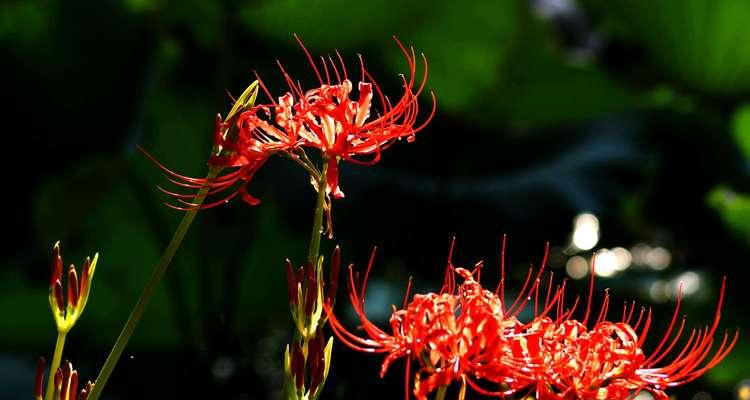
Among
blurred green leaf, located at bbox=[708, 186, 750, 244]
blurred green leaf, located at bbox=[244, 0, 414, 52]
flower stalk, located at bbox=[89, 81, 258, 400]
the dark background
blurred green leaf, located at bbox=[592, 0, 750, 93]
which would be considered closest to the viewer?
flower stalk, located at bbox=[89, 81, 258, 400]

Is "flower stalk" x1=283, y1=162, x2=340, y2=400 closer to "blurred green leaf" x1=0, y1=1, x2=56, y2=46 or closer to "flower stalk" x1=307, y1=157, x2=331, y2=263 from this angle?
"flower stalk" x1=307, y1=157, x2=331, y2=263

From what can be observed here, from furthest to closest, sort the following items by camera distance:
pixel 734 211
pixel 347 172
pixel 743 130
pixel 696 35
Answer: pixel 696 35 → pixel 743 130 → pixel 347 172 → pixel 734 211

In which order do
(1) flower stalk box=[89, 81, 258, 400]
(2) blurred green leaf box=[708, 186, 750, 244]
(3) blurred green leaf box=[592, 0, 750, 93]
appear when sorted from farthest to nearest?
(3) blurred green leaf box=[592, 0, 750, 93], (2) blurred green leaf box=[708, 186, 750, 244], (1) flower stalk box=[89, 81, 258, 400]

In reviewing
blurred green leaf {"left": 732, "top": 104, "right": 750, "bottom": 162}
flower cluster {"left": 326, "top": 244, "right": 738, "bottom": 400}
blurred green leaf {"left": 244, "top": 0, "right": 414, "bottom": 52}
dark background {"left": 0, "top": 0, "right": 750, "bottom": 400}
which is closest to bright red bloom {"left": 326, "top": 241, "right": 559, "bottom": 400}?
flower cluster {"left": 326, "top": 244, "right": 738, "bottom": 400}

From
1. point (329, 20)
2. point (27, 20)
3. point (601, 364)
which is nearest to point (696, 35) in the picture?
point (329, 20)

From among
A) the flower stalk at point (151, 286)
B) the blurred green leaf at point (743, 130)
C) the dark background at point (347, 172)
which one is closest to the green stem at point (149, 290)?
the flower stalk at point (151, 286)

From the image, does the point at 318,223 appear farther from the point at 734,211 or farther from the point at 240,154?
the point at 734,211

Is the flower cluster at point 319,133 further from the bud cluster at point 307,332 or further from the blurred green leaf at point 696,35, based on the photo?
the blurred green leaf at point 696,35
